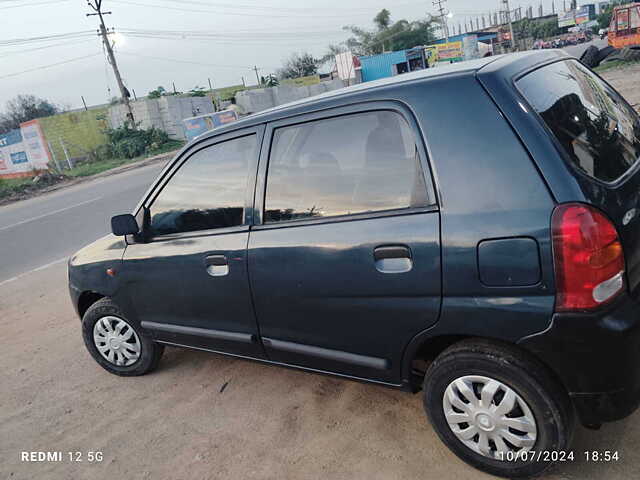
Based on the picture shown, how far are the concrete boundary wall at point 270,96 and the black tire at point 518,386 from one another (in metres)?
27.5

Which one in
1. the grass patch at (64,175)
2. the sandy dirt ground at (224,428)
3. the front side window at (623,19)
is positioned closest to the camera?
the sandy dirt ground at (224,428)

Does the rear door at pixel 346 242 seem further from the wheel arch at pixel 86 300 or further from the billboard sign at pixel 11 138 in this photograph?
the billboard sign at pixel 11 138

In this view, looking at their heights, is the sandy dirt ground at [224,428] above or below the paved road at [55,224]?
below

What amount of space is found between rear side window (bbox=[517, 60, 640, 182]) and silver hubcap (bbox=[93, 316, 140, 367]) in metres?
2.99

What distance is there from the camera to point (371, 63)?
171 feet

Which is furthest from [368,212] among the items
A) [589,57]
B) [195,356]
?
[589,57]

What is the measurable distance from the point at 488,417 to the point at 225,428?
5.12 feet

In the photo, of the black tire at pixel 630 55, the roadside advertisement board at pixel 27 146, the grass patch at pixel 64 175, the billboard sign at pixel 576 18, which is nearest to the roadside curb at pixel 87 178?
the grass patch at pixel 64 175

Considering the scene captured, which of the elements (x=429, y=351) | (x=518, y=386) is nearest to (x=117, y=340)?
(x=429, y=351)

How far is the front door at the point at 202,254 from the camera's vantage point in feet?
9.23

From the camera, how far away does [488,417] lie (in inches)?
84.1

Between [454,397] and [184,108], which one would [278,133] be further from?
[184,108]

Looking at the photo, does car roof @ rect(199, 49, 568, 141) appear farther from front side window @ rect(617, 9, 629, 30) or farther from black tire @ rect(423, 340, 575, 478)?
front side window @ rect(617, 9, 629, 30)

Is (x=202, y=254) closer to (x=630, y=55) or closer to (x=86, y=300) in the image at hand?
(x=86, y=300)
